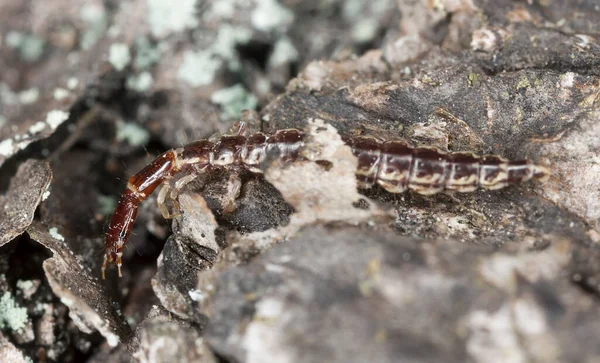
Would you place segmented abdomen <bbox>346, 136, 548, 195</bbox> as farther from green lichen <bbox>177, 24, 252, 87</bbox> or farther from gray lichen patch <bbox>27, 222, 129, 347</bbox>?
green lichen <bbox>177, 24, 252, 87</bbox>

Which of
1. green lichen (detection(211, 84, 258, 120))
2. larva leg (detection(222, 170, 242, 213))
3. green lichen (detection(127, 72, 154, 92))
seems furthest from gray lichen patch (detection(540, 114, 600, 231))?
green lichen (detection(127, 72, 154, 92))

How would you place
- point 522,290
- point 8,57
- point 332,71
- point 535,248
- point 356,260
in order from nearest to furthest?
point 522,290 < point 356,260 < point 535,248 < point 332,71 < point 8,57

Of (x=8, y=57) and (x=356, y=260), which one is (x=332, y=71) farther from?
(x=8, y=57)

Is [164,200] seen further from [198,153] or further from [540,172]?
[540,172]

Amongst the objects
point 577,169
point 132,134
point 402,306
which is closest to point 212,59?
point 132,134

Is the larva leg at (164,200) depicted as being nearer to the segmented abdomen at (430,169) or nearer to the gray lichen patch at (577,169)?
the segmented abdomen at (430,169)

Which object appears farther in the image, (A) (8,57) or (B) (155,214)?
(A) (8,57)

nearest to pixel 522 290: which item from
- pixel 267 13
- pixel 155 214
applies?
pixel 155 214
